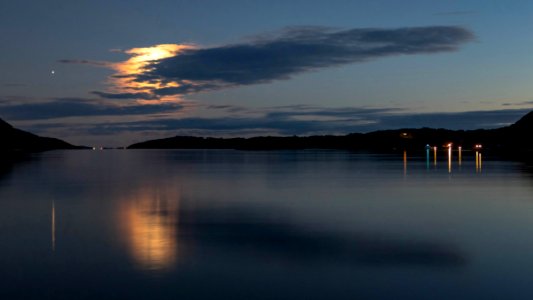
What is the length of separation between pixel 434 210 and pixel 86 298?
20865 mm

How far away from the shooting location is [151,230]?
23203 mm

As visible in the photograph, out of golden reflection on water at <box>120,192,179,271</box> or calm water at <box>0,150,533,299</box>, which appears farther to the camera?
golden reflection on water at <box>120,192,179,271</box>

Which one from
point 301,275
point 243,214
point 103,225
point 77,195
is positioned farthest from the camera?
point 77,195

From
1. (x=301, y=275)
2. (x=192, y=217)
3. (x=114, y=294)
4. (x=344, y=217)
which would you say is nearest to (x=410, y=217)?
(x=344, y=217)

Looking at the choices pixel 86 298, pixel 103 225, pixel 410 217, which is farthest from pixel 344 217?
pixel 86 298

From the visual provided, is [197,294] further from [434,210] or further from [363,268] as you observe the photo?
[434,210]

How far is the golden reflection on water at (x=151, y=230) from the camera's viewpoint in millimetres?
17344

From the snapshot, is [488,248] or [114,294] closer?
[114,294]

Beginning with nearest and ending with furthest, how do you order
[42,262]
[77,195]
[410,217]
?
[42,262]
[410,217]
[77,195]

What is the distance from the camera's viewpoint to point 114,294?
537 inches

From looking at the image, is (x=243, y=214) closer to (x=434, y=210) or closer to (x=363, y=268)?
(x=434, y=210)

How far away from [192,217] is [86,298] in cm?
1419

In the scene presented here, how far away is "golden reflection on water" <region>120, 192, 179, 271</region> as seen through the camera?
56.9 feet

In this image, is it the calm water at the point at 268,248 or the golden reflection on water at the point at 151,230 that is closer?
the calm water at the point at 268,248
